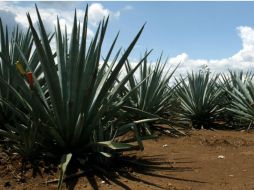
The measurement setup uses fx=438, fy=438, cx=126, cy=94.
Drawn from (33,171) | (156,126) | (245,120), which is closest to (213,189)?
(33,171)

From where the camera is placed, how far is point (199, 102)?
10477 millimetres

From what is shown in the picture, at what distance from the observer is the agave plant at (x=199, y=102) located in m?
10.5

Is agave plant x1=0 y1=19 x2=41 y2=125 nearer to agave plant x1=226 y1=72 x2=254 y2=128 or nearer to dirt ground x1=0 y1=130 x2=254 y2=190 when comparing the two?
dirt ground x1=0 y1=130 x2=254 y2=190

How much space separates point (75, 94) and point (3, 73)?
170 centimetres

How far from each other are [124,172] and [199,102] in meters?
6.22

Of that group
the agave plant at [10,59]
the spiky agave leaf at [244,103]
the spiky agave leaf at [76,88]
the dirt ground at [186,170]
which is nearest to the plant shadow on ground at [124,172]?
the dirt ground at [186,170]

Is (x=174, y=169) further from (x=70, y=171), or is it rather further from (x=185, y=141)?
(x=185, y=141)

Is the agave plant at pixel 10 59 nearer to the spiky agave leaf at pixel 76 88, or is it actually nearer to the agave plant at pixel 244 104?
the spiky agave leaf at pixel 76 88

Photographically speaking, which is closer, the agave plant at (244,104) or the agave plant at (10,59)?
the agave plant at (10,59)

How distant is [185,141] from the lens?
23.7 feet

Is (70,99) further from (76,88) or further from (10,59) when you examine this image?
(10,59)

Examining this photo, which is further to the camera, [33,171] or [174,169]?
[174,169]

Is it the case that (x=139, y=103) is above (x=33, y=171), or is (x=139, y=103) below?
above

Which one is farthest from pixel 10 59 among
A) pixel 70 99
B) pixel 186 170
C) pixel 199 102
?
pixel 199 102
